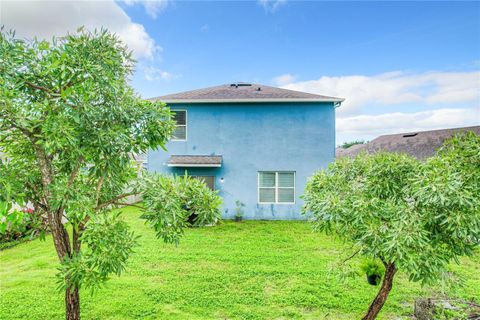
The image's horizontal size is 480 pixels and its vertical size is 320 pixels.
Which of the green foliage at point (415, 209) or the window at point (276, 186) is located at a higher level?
the green foliage at point (415, 209)

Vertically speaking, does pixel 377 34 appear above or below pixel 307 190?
above

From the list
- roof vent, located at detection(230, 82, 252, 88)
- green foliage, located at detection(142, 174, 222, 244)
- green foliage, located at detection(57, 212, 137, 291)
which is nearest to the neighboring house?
roof vent, located at detection(230, 82, 252, 88)

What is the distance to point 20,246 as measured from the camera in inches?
367

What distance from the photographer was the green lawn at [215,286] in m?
5.12

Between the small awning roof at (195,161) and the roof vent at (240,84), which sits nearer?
the small awning roof at (195,161)

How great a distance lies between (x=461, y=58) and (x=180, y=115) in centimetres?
1724

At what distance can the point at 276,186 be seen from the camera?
13.5 m

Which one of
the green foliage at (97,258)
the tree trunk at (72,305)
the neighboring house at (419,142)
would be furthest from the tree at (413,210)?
the neighboring house at (419,142)

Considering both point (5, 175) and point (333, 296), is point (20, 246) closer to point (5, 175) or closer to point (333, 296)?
point (5, 175)

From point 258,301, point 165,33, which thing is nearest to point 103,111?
point 258,301

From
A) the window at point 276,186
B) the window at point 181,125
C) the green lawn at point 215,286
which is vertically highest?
the window at point 181,125

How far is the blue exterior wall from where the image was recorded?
13320 mm

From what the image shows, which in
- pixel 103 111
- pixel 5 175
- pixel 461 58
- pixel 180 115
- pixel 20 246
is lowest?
pixel 20 246

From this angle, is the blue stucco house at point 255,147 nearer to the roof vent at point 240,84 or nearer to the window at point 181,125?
the window at point 181,125
